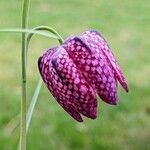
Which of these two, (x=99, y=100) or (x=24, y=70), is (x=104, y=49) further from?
(x=99, y=100)

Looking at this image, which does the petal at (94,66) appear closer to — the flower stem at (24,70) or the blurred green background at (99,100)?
the flower stem at (24,70)

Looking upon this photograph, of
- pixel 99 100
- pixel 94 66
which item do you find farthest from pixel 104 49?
pixel 99 100

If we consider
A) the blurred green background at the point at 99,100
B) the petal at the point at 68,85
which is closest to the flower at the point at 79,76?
the petal at the point at 68,85

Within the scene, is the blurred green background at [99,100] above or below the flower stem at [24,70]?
below

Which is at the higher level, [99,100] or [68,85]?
[68,85]

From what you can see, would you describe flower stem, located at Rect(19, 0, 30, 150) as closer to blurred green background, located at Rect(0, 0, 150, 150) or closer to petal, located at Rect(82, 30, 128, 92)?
petal, located at Rect(82, 30, 128, 92)

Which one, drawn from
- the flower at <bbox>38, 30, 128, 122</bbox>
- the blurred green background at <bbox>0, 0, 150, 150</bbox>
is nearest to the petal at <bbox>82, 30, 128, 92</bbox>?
the flower at <bbox>38, 30, 128, 122</bbox>
